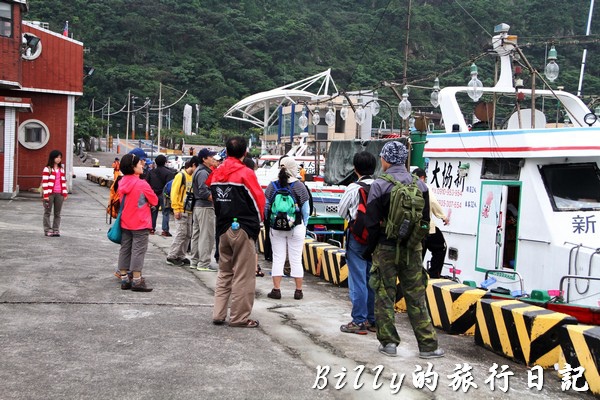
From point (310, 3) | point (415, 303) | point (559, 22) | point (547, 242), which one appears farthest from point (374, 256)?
point (310, 3)

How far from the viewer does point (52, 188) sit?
1348cm

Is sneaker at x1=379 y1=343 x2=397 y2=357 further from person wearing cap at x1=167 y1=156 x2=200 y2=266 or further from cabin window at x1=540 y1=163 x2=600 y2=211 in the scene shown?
person wearing cap at x1=167 y1=156 x2=200 y2=266

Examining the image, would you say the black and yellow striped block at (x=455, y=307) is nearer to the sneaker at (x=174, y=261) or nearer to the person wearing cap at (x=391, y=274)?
the person wearing cap at (x=391, y=274)

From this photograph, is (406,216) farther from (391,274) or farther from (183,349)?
(183,349)

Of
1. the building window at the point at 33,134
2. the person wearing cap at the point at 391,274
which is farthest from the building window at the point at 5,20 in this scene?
the person wearing cap at the point at 391,274

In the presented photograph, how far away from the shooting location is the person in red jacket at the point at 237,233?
7031mm

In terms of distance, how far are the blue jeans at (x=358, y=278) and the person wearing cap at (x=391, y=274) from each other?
77 centimetres

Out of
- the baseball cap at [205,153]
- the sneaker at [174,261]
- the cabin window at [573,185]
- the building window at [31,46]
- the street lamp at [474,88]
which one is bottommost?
the sneaker at [174,261]

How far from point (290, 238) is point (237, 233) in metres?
2.09

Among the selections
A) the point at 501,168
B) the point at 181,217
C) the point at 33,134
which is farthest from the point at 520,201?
the point at 33,134

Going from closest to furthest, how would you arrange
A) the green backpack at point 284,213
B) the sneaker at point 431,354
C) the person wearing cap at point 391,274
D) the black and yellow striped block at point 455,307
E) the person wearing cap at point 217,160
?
the person wearing cap at point 391,274 → the sneaker at point 431,354 → the black and yellow striped block at point 455,307 → the green backpack at point 284,213 → the person wearing cap at point 217,160

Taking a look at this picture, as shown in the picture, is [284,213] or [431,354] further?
[284,213]

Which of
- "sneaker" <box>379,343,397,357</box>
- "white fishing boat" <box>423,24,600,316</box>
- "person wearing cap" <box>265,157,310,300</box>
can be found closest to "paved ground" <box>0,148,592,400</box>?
"sneaker" <box>379,343,397,357</box>

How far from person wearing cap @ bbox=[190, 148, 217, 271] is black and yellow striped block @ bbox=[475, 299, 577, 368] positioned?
4873mm
